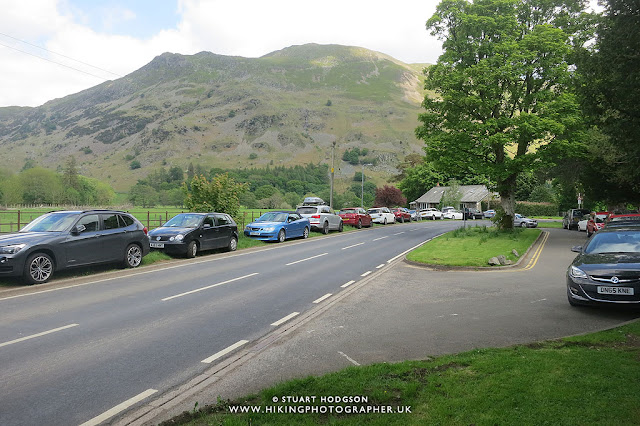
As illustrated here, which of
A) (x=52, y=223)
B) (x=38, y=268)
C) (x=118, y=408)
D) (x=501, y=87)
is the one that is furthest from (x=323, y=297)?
(x=501, y=87)

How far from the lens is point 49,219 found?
38.3 feet

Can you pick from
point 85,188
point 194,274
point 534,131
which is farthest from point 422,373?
point 85,188

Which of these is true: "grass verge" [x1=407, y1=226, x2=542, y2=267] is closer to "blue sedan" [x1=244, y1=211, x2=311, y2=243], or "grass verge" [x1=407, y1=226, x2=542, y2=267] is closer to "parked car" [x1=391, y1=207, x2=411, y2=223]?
"blue sedan" [x1=244, y1=211, x2=311, y2=243]

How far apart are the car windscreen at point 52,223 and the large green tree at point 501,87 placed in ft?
68.9

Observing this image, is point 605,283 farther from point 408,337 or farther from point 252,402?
point 252,402

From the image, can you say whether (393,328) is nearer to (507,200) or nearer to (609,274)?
(609,274)

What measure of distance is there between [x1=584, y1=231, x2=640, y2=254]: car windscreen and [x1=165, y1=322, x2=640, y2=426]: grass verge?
4172 mm

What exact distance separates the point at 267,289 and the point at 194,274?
10.4 feet

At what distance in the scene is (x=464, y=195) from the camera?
3206 inches

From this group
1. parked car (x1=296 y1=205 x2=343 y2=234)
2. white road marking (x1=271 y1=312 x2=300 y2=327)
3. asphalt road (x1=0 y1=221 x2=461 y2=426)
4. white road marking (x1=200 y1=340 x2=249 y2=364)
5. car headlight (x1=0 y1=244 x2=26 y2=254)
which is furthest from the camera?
parked car (x1=296 y1=205 x2=343 y2=234)

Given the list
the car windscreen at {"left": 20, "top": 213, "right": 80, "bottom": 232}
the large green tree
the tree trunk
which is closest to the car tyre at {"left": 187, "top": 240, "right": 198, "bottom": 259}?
the car windscreen at {"left": 20, "top": 213, "right": 80, "bottom": 232}

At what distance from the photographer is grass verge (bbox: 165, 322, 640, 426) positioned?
3586 mm

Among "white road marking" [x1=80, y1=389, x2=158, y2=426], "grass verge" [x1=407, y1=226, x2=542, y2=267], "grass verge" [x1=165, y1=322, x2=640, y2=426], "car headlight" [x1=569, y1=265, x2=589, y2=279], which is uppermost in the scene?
"car headlight" [x1=569, y1=265, x2=589, y2=279]

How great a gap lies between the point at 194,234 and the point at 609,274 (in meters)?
13.2
